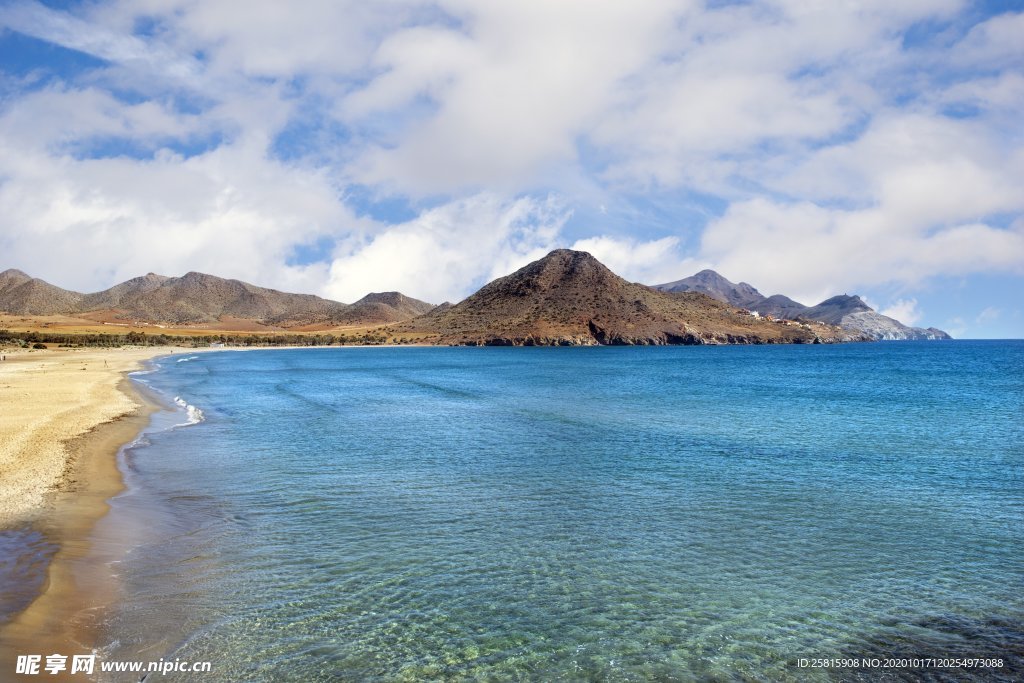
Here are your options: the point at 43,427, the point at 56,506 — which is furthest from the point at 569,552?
the point at 43,427

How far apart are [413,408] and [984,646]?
1365 inches

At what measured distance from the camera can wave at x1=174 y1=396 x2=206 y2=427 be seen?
3331cm

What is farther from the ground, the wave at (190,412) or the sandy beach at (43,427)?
the sandy beach at (43,427)

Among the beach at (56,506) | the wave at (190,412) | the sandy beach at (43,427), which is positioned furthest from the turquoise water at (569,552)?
the wave at (190,412)

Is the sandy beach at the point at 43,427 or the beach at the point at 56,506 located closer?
the beach at the point at 56,506

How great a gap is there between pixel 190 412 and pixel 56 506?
76.2ft

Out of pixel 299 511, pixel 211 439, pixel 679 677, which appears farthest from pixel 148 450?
pixel 679 677

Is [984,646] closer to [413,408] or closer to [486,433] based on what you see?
[486,433]

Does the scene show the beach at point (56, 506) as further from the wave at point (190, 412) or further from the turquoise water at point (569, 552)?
the wave at point (190, 412)

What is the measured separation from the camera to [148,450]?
24688 mm

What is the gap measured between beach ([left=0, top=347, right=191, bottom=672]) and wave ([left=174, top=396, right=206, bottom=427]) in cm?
219

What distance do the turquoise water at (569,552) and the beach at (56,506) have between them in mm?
658

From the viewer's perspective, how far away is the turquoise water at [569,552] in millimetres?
9523

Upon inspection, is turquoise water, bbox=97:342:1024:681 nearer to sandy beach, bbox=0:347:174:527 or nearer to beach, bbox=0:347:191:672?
beach, bbox=0:347:191:672
